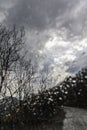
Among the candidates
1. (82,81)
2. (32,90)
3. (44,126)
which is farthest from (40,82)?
(44,126)

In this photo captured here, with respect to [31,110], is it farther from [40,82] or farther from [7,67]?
[40,82]

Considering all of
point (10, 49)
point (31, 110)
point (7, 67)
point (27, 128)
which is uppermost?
point (10, 49)

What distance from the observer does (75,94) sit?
10.8m

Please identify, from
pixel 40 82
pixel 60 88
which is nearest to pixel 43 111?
pixel 60 88

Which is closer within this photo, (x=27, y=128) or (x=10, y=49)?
(x=27, y=128)

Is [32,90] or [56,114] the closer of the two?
[56,114]

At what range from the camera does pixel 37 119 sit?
999 cm

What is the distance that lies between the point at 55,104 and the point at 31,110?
1.03 m

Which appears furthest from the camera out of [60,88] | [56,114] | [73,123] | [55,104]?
[60,88]

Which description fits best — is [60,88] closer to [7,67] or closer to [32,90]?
[7,67]

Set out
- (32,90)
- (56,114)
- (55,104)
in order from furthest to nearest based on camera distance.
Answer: (32,90)
(55,104)
(56,114)

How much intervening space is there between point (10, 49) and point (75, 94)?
4266 millimetres

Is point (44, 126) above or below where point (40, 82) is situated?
below

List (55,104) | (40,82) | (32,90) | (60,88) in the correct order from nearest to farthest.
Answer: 1. (55,104)
2. (60,88)
3. (32,90)
4. (40,82)
